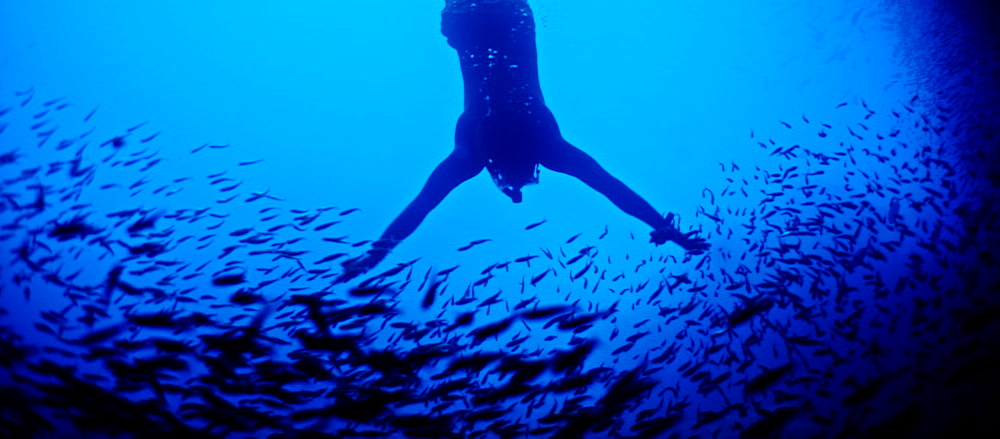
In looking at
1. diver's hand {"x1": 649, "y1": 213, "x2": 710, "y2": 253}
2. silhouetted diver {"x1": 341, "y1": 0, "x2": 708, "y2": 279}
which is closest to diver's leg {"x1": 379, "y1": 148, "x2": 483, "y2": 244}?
silhouetted diver {"x1": 341, "y1": 0, "x2": 708, "y2": 279}

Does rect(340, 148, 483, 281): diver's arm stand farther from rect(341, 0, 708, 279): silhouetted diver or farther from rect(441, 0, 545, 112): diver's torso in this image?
rect(441, 0, 545, 112): diver's torso

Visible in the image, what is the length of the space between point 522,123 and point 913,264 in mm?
7232

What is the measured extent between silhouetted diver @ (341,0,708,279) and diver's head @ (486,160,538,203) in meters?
0.01

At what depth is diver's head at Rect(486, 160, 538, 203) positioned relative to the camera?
5.92 m

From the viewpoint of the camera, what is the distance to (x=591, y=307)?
25969mm

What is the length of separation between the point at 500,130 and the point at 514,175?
1.84ft

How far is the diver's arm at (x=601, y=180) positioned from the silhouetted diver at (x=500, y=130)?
12 mm

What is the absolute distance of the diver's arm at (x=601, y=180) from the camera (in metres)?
5.77

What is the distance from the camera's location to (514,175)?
598 centimetres

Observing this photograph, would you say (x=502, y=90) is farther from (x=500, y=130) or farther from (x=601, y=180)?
(x=601, y=180)

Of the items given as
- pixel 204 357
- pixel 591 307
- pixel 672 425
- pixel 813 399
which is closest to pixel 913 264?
pixel 813 399

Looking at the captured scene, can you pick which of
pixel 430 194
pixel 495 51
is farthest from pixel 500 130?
pixel 430 194

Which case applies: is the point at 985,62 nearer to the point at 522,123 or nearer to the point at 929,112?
the point at 929,112

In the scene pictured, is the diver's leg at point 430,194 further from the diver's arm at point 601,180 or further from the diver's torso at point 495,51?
the diver's arm at point 601,180
